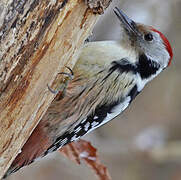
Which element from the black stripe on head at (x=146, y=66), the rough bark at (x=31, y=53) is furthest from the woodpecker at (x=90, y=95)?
the rough bark at (x=31, y=53)

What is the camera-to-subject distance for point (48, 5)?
229cm

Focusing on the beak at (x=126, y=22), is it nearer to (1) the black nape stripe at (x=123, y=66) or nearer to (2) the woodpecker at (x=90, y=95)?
(2) the woodpecker at (x=90, y=95)

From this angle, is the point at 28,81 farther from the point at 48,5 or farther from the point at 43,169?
the point at 43,169

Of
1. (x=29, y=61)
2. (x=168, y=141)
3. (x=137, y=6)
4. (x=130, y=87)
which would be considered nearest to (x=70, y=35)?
(x=29, y=61)

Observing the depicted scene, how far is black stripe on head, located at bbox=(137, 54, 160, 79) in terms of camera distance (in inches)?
136

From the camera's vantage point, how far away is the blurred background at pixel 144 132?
612 centimetres

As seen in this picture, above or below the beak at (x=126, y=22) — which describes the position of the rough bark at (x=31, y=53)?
below

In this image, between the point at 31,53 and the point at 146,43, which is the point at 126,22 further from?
the point at 31,53

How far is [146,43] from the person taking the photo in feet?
11.9

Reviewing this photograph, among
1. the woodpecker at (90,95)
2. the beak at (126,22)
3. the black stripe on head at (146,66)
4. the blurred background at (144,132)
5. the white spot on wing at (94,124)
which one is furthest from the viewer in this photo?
the blurred background at (144,132)

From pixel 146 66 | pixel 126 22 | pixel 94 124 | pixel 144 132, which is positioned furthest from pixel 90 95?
pixel 144 132

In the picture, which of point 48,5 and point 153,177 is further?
point 153,177

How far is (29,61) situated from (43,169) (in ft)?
15.4

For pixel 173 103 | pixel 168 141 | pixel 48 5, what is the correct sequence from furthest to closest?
pixel 173 103 < pixel 168 141 < pixel 48 5
